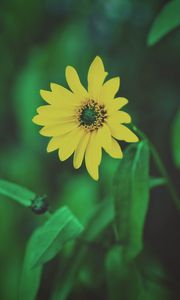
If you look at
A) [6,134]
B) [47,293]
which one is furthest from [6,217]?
[6,134]

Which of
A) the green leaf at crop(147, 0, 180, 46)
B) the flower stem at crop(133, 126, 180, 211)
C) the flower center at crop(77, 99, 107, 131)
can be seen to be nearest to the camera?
the flower center at crop(77, 99, 107, 131)

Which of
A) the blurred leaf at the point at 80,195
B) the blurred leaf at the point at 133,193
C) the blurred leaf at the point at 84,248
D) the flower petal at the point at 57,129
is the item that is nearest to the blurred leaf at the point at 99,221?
the blurred leaf at the point at 84,248

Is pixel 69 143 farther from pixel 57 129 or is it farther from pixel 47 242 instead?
pixel 47 242

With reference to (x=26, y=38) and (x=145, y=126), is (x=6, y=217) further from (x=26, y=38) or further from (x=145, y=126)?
(x=26, y=38)

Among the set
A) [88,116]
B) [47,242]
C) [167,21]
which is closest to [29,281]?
[47,242]

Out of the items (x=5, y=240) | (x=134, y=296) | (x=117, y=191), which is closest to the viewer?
(x=117, y=191)

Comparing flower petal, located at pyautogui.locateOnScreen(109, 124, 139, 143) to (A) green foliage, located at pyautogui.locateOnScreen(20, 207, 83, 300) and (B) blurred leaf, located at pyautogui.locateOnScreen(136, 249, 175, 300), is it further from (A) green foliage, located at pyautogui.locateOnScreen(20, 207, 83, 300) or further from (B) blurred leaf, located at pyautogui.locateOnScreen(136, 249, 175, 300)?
(B) blurred leaf, located at pyautogui.locateOnScreen(136, 249, 175, 300)

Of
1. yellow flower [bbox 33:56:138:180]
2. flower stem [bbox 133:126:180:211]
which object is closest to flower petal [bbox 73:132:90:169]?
yellow flower [bbox 33:56:138:180]
